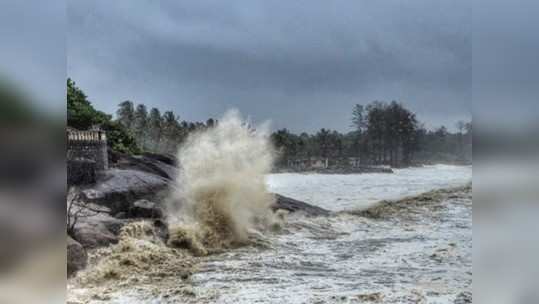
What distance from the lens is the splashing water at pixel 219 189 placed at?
137 inches

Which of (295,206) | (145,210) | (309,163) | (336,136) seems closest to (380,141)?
(336,136)

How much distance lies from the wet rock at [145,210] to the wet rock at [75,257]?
39 centimetres

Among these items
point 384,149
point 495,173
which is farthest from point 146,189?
point 495,173

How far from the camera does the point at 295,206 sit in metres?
3.56

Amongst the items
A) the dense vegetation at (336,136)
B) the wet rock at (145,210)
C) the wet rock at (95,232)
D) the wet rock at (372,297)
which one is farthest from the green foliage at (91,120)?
the wet rock at (372,297)

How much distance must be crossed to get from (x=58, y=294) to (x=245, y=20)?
2.16 meters

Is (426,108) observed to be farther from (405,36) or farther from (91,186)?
(91,186)

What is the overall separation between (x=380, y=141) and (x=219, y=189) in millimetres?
1134

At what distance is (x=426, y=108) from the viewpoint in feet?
10.8

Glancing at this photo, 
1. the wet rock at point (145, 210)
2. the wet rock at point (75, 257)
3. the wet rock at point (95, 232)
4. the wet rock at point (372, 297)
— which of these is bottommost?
the wet rock at point (372, 297)

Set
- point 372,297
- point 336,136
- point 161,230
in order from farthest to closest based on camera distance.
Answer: point 161,230
point 336,136
point 372,297

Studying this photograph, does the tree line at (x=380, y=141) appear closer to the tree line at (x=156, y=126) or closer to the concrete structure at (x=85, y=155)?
the tree line at (x=156, y=126)

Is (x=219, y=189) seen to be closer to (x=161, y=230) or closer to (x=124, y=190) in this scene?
(x=161, y=230)

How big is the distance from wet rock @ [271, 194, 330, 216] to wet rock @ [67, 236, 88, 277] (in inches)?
51.8
